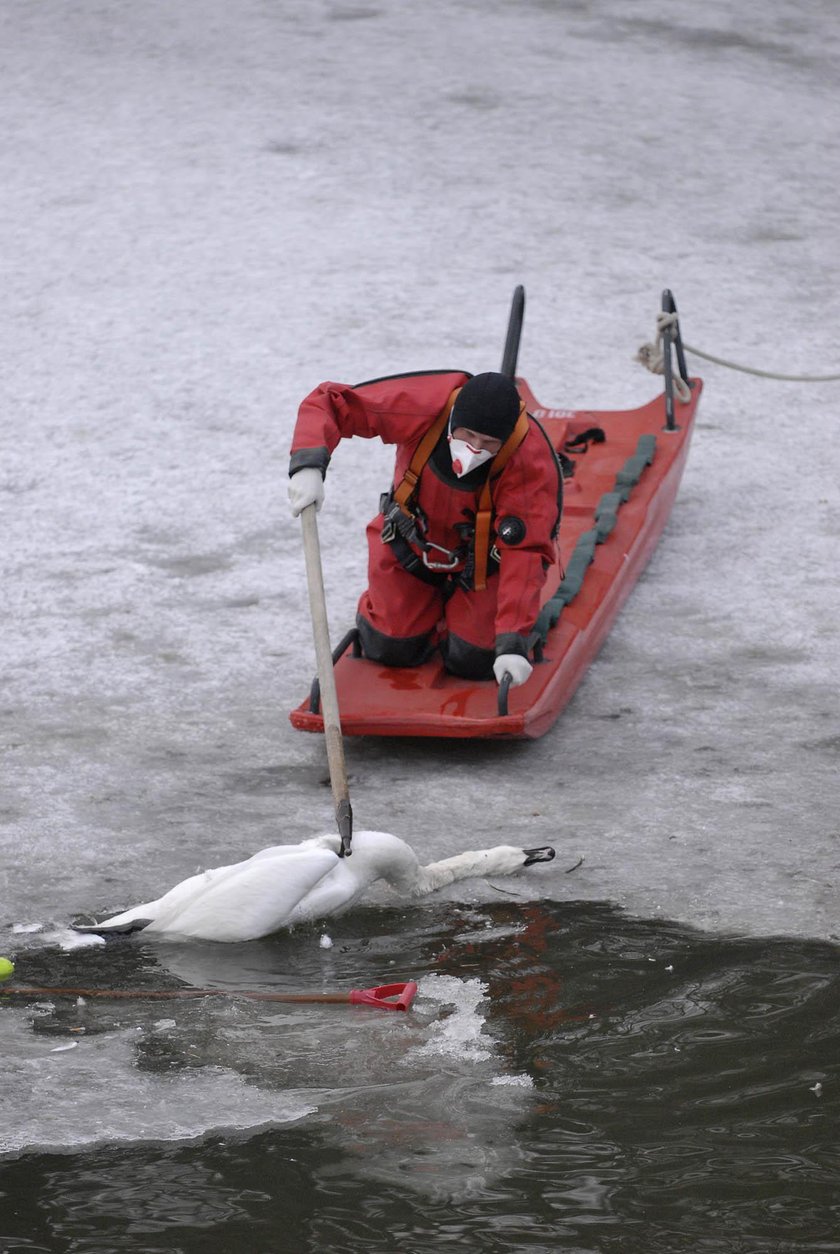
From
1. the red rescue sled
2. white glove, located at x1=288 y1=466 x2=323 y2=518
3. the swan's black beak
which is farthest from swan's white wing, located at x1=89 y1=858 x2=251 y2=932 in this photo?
white glove, located at x1=288 y1=466 x2=323 y2=518

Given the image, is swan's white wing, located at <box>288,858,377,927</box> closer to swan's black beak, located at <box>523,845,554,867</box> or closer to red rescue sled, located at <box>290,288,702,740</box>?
swan's black beak, located at <box>523,845,554,867</box>

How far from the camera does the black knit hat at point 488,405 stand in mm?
4242

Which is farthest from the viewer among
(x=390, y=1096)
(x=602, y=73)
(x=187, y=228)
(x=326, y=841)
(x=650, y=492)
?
(x=602, y=73)

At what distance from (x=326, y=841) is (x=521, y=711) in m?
0.95

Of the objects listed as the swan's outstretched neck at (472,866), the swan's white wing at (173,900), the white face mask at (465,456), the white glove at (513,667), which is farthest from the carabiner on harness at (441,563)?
the swan's white wing at (173,900)

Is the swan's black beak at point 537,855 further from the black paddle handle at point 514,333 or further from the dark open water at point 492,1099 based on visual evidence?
the black paddle handle at point 514,333

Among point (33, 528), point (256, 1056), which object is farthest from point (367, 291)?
point (256, 1056)

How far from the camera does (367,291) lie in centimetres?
866

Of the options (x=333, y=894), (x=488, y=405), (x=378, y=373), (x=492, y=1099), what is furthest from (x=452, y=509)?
(x=378, y=373)

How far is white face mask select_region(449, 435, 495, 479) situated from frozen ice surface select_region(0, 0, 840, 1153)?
2.73 feet

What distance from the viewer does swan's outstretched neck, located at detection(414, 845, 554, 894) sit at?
3.69 m

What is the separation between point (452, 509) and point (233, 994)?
174 cm

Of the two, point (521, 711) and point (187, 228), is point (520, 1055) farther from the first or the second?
point (187, 228)

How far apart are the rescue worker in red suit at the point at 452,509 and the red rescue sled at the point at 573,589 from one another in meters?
0.11
